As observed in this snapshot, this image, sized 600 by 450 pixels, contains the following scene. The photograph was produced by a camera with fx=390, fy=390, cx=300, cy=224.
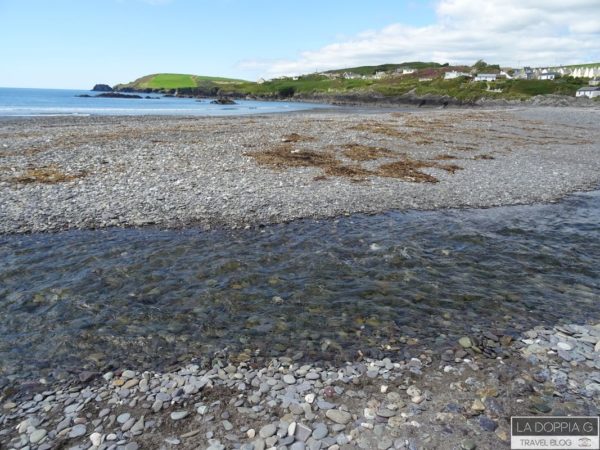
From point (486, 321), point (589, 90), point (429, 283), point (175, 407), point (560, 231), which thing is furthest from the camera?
point (589, 90)

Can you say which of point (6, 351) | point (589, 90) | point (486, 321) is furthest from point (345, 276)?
point (589, 90)

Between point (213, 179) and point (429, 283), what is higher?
point (213, 179)

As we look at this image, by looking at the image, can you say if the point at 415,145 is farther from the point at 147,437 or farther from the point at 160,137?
the point at 147,437

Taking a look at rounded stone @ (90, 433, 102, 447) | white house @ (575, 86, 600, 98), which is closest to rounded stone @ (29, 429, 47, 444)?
rounded stone @ (90, 433, 102, 447)

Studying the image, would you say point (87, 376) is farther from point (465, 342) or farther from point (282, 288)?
point (465, 342)

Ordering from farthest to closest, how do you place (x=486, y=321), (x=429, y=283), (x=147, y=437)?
(x=429, y=283) < (x=486, y=321) < (x=147, y=437)

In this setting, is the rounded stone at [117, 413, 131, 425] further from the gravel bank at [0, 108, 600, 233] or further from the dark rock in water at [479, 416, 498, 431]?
the gravel bank at [0, 108, 600, 233]

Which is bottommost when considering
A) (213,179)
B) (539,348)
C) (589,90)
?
(539,348)

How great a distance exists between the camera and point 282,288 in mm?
9828

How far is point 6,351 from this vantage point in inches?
287

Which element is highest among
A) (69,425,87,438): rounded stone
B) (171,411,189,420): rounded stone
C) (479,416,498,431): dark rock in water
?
(69,425,87,438): rounded stone

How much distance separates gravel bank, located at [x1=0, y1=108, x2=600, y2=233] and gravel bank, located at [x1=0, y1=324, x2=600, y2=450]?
7647 mm

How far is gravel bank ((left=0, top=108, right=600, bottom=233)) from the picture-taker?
14727 mm

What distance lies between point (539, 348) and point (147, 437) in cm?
707
